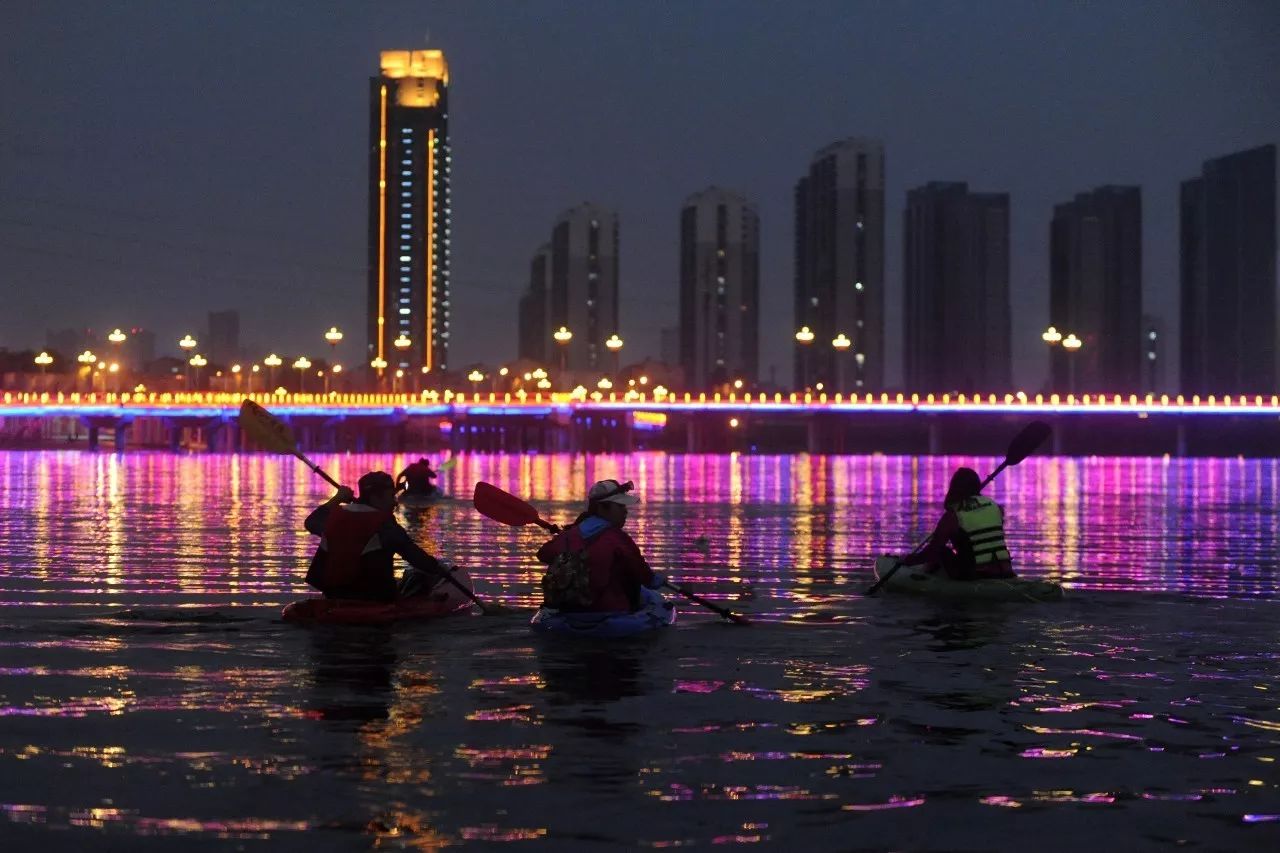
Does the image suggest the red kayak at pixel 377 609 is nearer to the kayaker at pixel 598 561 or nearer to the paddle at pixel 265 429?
the kayaker at pixel 598 561

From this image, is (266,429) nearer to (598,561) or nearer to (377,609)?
(377,609)

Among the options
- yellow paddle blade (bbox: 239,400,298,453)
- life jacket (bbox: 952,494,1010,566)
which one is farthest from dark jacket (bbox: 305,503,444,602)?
life jacket (bbox: 952,494,1010,566)

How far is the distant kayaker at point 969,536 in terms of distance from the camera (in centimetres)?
2070

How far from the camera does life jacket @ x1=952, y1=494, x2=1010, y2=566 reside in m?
20.9

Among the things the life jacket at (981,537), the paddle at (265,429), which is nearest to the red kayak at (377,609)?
the paddle at (265,429)

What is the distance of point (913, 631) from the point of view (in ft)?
60.6

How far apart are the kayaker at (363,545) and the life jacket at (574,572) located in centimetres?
144

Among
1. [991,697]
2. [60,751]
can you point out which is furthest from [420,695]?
[991,697]

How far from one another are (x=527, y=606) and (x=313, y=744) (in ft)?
29.6

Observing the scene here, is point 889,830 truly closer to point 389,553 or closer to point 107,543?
point 389,553

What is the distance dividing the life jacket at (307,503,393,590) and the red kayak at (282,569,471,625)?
21 centimetres

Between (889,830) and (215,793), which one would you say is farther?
(215,793)

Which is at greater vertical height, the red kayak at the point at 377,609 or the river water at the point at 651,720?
the red kayak at the point at 377,609

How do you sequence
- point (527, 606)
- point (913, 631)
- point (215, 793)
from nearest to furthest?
point (215, 793)
point (913, 631)
point (527, 606)
